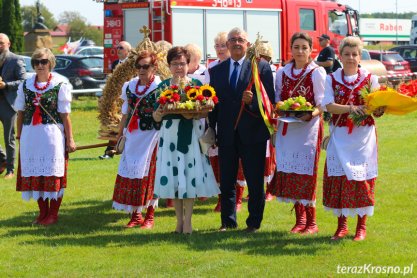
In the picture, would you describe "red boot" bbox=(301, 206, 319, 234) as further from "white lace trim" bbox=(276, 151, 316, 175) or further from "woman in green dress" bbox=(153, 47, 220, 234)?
"woman in green dress" bbox=(153, 47, 220, 234)

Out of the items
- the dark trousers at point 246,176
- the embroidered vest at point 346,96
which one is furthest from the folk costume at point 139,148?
the embroidered vest at point 346,96

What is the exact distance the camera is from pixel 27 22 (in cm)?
11294

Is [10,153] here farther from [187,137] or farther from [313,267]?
[313,267]

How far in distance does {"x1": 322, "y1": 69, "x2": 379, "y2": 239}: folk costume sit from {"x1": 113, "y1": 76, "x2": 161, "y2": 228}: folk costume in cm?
198

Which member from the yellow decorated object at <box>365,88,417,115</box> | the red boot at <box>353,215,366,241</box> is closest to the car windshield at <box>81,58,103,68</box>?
the red boot at <box>353,215,366,241</box>

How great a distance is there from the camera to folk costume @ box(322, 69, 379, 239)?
26.8 ft

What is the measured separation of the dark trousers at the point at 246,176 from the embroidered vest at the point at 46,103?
1956 millimetres

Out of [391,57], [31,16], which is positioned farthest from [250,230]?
[31,16]

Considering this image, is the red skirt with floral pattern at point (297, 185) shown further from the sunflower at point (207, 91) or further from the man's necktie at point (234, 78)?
the sunflower at point (207, 91)

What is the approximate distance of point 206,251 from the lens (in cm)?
802

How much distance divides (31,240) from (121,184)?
116 cm

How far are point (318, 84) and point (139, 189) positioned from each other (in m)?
2.25

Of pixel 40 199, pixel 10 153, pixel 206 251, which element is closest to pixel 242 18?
pixel 10 153

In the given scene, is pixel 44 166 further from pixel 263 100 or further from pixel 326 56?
pixel 326 56
